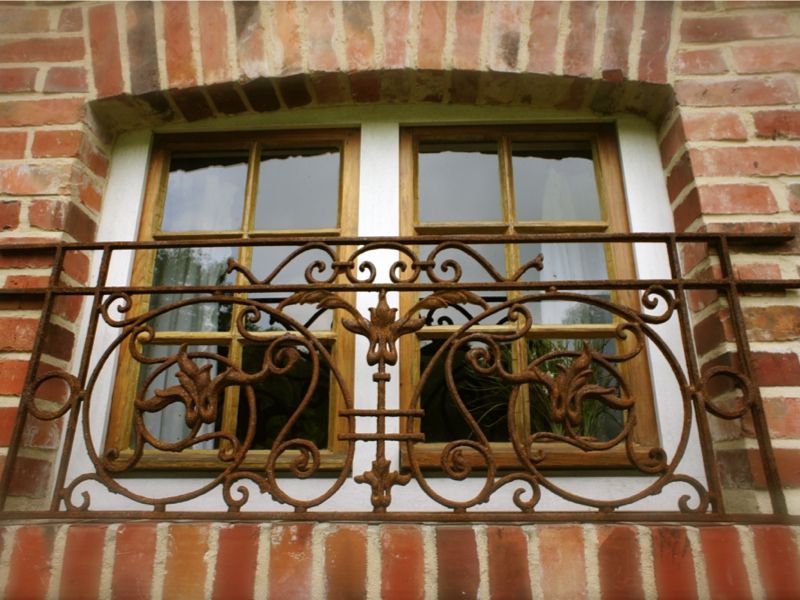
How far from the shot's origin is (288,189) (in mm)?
1902

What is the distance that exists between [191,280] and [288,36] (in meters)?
0.82

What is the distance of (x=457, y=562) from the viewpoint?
1.09 m

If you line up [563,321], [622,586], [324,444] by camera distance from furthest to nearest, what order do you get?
[563,321], [324,444], [622,586]

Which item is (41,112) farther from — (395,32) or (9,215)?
(395,32)

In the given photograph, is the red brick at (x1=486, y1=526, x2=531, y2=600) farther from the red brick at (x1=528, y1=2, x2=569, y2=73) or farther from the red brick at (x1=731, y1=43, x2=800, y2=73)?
the red brick at (x1=731, y1=43, x2=800, y2=73)

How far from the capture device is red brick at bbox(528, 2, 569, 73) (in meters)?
1.67

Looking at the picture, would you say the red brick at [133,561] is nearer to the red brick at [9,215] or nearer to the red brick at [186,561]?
the red brick at [186,561]

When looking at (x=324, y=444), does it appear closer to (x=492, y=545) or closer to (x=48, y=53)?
(x=492, y=545)

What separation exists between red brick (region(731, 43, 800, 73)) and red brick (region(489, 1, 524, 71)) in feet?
2.06

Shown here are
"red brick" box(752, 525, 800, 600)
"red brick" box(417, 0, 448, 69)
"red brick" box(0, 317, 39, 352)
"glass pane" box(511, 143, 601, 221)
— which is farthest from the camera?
"glass pane" box(511, 143, 601, 221)

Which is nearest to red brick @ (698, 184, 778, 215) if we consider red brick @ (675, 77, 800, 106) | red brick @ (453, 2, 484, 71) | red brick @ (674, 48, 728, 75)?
red brick @ (675, 77, 800, 106)

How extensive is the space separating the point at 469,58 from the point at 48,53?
4.24 ft

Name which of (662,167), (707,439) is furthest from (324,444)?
(662,167)

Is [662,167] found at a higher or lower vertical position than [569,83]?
lower
